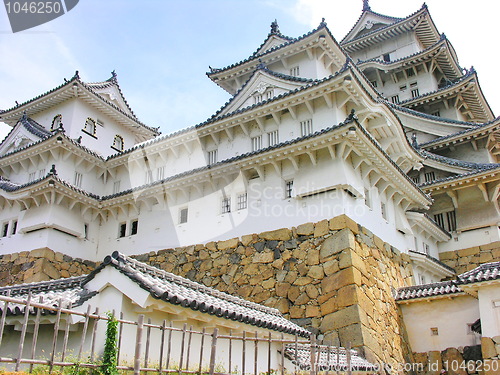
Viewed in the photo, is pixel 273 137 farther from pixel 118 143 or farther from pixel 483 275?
pixel 118 143

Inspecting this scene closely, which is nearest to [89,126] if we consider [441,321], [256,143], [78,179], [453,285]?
[78,179]

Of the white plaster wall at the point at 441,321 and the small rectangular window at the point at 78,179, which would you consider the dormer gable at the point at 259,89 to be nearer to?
the small rectangular window at the point at 78,179

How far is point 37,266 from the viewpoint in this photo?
20.4 m

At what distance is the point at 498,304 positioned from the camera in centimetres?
1482

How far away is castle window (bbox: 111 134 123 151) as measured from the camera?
91.2ft

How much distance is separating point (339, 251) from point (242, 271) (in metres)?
3.91

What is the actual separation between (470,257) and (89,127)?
21058 millimetres

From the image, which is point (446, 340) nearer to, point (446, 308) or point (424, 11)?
point (446, 308)

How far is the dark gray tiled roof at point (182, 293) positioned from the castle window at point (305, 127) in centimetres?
772

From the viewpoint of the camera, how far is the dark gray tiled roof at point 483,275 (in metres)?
14.7

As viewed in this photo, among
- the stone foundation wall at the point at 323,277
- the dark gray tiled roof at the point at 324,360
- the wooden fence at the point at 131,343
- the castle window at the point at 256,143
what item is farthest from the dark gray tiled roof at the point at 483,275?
the castle window at the point at 256,143

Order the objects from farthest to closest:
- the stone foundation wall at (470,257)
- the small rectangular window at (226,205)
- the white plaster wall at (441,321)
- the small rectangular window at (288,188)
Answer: the stone foundation wall at (470,257) → the small rectangular window at (226,205) → the small rectangular window at (288,188) → the white plaster wall at (441,321)

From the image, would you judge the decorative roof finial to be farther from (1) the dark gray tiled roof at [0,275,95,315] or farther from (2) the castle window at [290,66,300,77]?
(1) the dark gray tiled roof at [0,275,95,315]

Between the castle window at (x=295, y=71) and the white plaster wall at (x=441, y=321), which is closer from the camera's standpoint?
the white plaster wall at (x=441, y=321)
